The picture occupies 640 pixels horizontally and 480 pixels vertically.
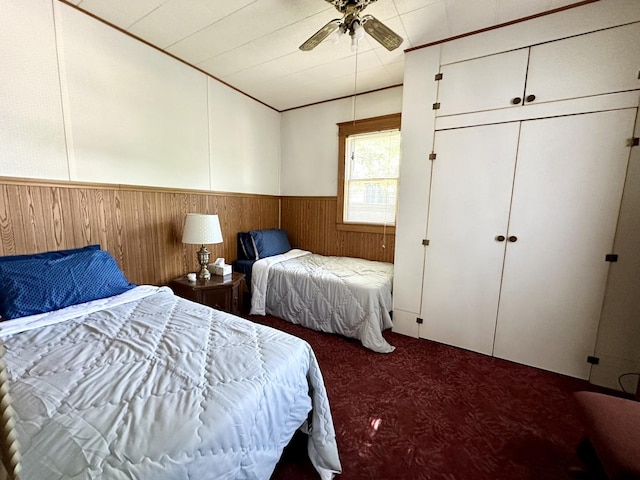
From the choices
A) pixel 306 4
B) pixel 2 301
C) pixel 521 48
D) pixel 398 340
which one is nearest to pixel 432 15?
pixel 521 48

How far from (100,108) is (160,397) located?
231 centimetres

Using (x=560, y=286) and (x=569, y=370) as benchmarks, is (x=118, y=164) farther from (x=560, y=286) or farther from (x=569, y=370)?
(x=569, y=370)

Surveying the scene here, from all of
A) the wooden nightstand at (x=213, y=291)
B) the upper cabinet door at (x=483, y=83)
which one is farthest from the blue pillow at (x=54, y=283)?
the upper cabinet door at (x=483, y=83)

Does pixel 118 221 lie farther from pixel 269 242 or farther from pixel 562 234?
pixel 562 234

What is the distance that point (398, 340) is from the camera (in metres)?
2.62

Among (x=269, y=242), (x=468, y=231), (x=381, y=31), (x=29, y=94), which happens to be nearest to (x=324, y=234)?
(x=269, y=242)

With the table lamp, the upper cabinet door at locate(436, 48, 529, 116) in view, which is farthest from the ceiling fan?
the table lamp

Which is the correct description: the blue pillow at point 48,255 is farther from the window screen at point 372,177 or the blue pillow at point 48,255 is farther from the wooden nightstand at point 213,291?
the window screen at point 372,177

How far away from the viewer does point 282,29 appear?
2.21m

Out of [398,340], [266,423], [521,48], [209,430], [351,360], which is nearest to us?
[209,430]

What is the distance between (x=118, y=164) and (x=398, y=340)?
2934 millimetres

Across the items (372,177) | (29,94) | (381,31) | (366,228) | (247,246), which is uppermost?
(381,31)

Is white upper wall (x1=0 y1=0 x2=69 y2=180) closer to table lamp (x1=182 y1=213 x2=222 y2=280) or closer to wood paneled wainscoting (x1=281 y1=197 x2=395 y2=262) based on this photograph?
table lamp (x1=182 y1=213 x2=222 y2=280)

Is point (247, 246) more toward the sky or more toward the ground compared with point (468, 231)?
more toward the ground
